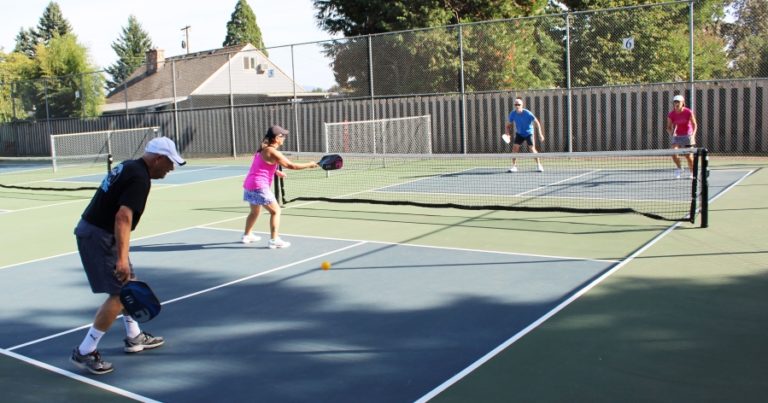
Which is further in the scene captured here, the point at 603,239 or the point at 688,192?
the point at 688,192

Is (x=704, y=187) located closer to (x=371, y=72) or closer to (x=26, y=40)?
(x=371, y=72)

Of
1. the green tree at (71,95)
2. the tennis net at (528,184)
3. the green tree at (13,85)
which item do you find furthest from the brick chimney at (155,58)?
the tennis net at (528,184)

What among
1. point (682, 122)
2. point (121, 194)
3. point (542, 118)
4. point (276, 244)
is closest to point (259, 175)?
point (276, 244)

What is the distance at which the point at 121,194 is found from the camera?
17.1 ft

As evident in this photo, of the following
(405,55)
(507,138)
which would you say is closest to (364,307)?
(507,138)

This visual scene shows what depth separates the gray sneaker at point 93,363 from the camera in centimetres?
534

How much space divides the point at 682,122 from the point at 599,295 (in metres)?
9.43

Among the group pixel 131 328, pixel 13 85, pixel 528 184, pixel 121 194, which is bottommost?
pixel 131 328

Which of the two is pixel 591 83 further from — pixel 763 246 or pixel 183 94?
pixel 183 94

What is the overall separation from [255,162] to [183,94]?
1601 inches

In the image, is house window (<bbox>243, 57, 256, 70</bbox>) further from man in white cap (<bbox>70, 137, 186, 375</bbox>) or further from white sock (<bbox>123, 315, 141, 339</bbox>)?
man in white cap (<bbox>70, 137, 186, 375</bbox>)

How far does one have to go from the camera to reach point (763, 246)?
28.9 feet

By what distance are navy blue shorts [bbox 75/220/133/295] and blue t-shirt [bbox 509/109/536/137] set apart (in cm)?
1381

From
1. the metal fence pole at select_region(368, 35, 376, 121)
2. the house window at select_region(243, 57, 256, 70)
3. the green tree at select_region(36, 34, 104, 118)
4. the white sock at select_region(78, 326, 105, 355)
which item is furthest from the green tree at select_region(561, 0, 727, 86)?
the house window at select_region(243, 57, 256, 70)
